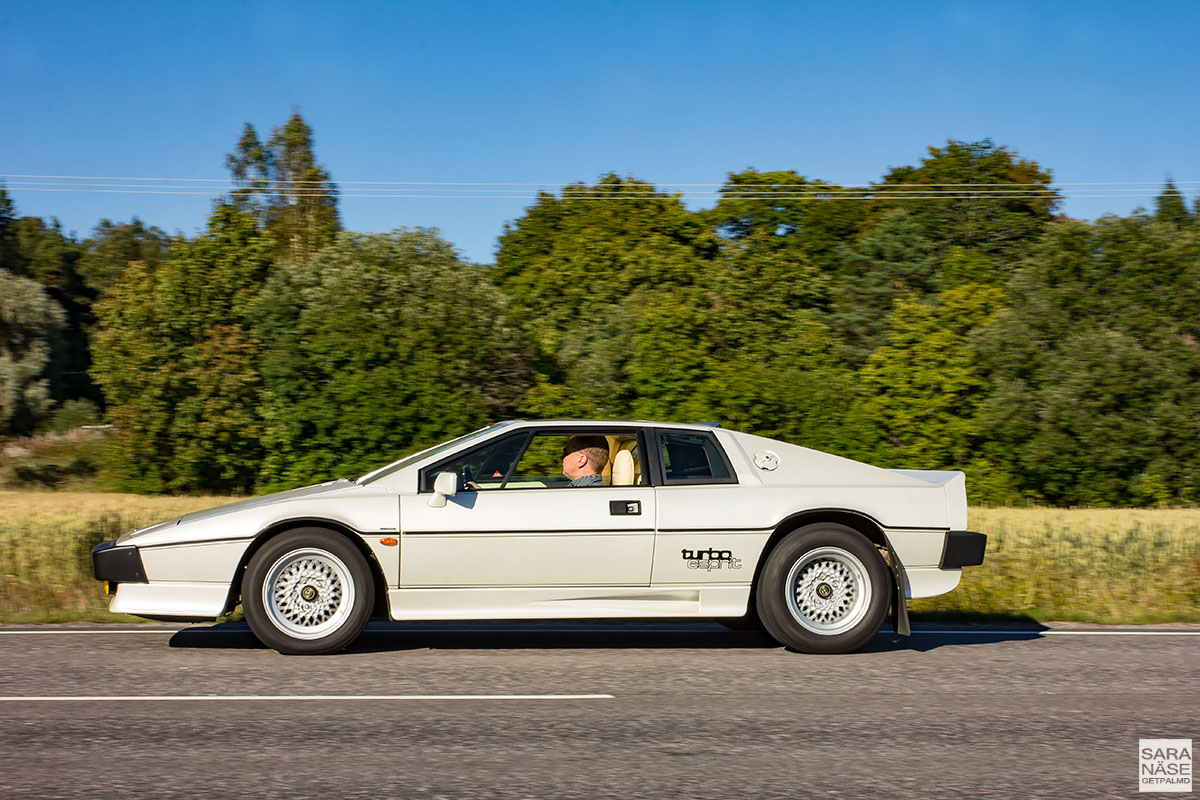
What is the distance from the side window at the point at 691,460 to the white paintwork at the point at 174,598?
118 inches

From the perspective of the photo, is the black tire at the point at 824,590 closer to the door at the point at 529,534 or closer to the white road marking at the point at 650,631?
the door at the point at 529,534

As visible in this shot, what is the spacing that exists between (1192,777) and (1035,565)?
8212 mm

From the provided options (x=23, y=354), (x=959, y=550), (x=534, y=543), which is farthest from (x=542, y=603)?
(x=23, y=354)

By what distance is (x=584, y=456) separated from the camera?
8102mm

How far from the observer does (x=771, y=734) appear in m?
5.45

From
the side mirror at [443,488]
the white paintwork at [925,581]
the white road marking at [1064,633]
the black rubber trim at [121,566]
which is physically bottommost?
the white road marking at [1064,633]

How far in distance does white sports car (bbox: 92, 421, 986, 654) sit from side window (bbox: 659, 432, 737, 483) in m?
0.01

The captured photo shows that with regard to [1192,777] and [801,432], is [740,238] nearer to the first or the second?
[801,432]

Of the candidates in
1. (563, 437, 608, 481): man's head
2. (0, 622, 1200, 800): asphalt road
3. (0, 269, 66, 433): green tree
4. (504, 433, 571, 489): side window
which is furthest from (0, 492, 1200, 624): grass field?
(0, 269, 66, 433): green tree

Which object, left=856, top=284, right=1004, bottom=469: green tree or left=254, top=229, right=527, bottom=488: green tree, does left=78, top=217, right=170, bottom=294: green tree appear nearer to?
left=254, top=229, right=527, bottom=488: green tree

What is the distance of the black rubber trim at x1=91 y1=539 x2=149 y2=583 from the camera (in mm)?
7266

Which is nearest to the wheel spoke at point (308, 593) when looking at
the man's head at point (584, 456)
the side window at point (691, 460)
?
the man's head at point (584, 456)

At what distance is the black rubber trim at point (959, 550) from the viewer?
7785mm

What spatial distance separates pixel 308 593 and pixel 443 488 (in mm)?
1118
